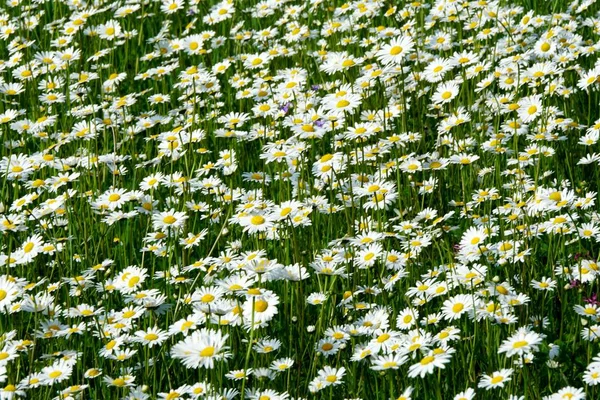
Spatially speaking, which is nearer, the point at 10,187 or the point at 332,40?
the point at 10,187

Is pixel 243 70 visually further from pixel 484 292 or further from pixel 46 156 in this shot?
pixel 484 292

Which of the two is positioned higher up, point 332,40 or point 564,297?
point 332,40

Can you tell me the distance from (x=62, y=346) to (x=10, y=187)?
78.2 inches

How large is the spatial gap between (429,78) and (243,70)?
142 centimetres

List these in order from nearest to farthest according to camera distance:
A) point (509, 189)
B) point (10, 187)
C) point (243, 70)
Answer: point (509, 189) < point (10, 187) < point (243, 70)

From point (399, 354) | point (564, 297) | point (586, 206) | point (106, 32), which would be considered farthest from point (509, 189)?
point (106, 32)

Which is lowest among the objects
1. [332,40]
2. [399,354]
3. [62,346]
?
[62,346]

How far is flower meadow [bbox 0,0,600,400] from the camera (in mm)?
3207

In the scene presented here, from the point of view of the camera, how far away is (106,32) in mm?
6695

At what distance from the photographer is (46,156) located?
5.04m

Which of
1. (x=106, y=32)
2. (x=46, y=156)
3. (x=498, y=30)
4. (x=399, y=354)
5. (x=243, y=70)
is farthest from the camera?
(x=106, y=32)

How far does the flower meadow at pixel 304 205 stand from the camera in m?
3.21

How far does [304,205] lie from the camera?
4160mm

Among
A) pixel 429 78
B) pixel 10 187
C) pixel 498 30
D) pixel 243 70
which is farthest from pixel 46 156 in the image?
pixel 498 30
